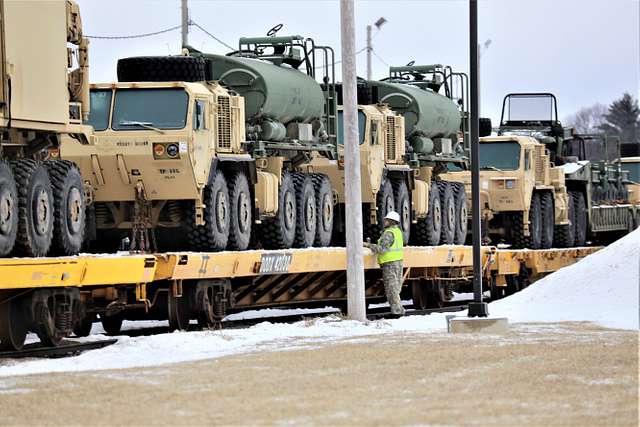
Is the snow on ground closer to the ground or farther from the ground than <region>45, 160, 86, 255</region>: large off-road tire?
closer to the ground

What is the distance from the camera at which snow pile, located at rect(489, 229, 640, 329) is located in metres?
22.8

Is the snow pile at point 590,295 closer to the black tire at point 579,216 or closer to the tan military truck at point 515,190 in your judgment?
the tan military truck at point 515,190

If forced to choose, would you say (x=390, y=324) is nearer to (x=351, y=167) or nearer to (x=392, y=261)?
(x=351, y=167)

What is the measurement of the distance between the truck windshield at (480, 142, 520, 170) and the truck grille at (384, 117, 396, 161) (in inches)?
255

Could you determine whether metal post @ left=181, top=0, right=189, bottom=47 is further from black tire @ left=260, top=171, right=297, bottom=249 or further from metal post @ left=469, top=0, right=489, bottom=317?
metal post @ left=469, top=0, right=489, bottom=317

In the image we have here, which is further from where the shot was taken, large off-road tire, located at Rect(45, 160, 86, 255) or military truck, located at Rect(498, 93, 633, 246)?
military truck, located at Rect(498, 93, 633, 246)

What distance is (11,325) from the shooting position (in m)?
19.7

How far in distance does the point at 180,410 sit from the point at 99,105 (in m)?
11.3

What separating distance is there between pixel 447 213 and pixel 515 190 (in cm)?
333

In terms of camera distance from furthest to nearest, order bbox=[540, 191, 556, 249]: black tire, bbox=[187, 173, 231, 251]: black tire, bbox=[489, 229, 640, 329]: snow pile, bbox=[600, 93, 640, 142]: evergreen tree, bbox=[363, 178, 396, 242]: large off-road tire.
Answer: bbox=[600, 93, 640, 142]: evergreen tree
bbox=[540, 191, 556, 249]: black tire
bbox=[363, 178, 396, 242]: large off-road tire
bbox=[187, 173, 231, 251]: black tire
bbox=[489, 229, 640, 329]: snow pile

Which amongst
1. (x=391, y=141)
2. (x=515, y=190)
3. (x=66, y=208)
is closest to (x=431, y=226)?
(x=391, y=141)

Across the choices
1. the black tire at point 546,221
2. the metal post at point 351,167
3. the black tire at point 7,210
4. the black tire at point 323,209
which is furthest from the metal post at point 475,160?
the black tire at point 546,221

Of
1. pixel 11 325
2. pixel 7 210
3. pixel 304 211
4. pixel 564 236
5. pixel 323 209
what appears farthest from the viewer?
pixel 564 236

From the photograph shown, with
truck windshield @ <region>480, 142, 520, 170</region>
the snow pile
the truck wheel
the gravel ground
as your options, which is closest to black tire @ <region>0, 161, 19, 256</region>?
the gravel ground
